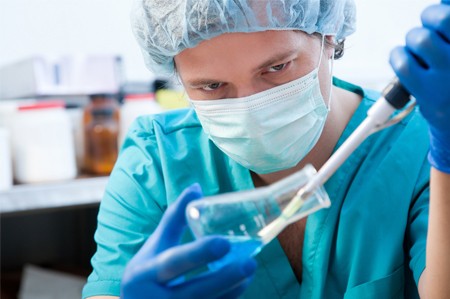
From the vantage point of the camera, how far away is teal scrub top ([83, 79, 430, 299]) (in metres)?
1.18

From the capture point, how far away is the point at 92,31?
257 centimetres

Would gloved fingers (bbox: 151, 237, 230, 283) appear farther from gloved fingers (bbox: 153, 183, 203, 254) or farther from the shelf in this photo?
the shelf

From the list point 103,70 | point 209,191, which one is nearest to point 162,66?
point 209,191

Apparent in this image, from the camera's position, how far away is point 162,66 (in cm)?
124

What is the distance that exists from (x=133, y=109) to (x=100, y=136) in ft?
0.45

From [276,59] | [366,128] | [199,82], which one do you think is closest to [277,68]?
[276,59]

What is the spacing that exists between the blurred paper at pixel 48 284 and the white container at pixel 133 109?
517 millimetres

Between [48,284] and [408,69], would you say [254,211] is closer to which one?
[408,69]

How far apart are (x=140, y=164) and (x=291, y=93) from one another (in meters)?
0.37

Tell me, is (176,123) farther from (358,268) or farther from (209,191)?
(358,268)

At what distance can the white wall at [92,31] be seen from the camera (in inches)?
96.0

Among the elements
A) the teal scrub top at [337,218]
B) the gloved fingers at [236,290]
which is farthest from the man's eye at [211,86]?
the gloved fingers at [236,290]

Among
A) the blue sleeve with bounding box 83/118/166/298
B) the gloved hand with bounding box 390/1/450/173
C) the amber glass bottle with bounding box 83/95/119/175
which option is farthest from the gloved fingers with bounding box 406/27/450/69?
the amber glass bottle with bounding box 83/95/119/175

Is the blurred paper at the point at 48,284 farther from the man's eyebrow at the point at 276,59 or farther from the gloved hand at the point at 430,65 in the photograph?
A: the gloved hand at the point at 430,65
